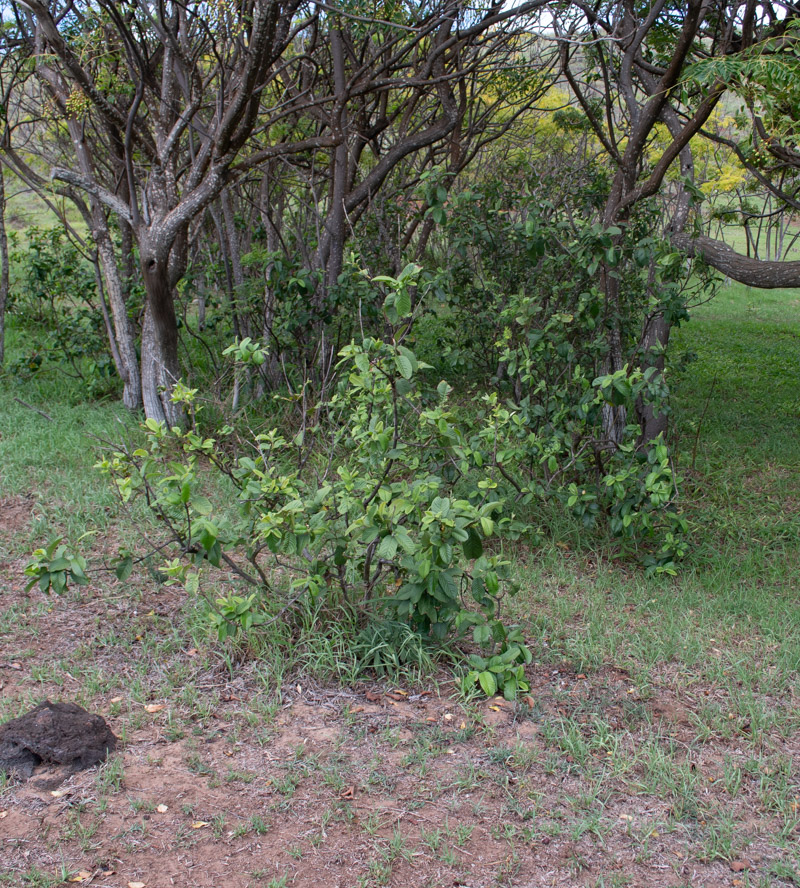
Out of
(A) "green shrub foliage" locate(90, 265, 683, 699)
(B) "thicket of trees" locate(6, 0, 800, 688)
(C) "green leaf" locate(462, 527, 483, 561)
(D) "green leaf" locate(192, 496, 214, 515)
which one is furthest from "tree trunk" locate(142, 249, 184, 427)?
(C) "green leaf" locate(462, 527, 483, 561)

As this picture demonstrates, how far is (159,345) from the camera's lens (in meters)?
5.88

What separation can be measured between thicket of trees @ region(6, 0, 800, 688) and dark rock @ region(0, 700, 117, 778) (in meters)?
0.63

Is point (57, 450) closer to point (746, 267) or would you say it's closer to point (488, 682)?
point (488, 682)

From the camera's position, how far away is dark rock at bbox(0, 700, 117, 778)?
105 inches

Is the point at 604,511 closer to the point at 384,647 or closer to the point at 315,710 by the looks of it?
the point at 384,647

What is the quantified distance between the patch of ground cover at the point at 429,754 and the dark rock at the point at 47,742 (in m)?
0.07

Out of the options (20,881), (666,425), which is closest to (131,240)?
(666,425)

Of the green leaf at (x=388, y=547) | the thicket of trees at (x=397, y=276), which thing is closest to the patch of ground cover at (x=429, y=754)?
the thicket of trees at (x=397, y=276)

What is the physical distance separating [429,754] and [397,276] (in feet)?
12.6

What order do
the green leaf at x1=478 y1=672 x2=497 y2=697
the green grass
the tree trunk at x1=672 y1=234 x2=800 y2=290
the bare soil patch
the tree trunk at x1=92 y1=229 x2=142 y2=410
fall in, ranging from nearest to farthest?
the bare soil patch < the green leaf at x1=478 y1=672 x2=497 y2=697 < the green grass < the tree trunk at x1=672 y1=234 x2=800 y2=290 < the tree trunk at x1=92 y1=229 x2=142 y2=410

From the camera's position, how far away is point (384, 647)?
330cm

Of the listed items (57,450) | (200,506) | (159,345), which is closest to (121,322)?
(159,345)

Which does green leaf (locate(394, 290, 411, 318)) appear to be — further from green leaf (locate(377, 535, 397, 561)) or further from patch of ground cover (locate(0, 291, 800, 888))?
patch of ground cover (locate(0, 291, 800, 888))

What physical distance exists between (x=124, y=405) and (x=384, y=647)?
4072mm
